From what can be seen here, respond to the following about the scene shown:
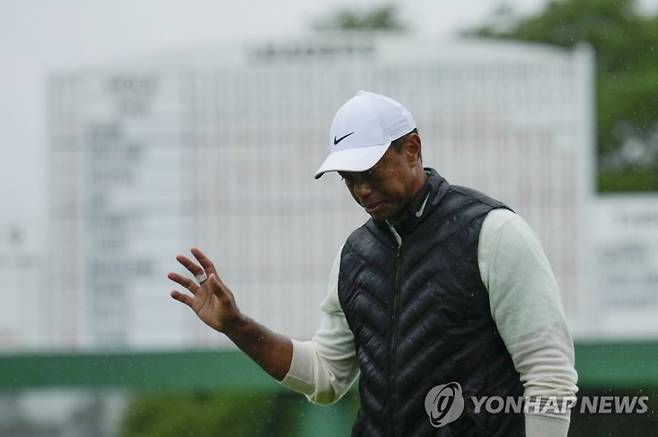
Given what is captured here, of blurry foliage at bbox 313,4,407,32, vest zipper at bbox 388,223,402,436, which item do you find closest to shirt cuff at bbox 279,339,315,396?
vest zipper at bbox 388,223,402,436

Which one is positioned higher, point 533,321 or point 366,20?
point 366,20

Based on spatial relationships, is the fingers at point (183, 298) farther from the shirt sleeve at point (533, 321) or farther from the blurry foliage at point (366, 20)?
the blurry foliage at point (366, 20)

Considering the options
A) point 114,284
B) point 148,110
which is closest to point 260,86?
point 148,110

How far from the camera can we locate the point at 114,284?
1744cm

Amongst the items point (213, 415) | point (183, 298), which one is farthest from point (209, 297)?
point (213, 415)

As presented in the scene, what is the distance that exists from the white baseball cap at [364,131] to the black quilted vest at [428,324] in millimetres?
109

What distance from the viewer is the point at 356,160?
2.35 metres

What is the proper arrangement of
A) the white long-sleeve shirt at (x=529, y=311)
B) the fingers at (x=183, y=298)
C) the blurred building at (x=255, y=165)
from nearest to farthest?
the white long-sleeve shirt at (x=529, y=311)
the fingers at (x=183, y=298)
the blurred building at (x=255, y=165)

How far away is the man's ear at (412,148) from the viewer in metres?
2.39

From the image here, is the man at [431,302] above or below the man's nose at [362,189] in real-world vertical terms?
below

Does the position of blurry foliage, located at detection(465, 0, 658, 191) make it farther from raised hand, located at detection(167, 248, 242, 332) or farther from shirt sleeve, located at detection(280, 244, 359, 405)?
raised hand, located at detection(167, 248, 242, 332)

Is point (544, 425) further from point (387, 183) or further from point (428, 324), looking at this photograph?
point (387, 183)

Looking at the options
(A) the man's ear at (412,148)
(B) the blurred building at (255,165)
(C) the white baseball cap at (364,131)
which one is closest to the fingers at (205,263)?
(C) the white baseball cap at (364,131)

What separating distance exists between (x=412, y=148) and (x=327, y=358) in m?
0.46
